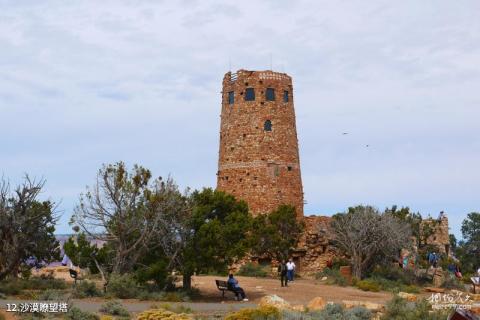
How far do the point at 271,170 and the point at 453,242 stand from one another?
91.6 feet

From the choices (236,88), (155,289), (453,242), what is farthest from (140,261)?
(453,242)

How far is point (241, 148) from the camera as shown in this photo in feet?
141

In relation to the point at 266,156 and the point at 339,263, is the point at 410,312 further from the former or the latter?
the point at 266,156

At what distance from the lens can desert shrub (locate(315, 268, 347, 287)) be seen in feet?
115

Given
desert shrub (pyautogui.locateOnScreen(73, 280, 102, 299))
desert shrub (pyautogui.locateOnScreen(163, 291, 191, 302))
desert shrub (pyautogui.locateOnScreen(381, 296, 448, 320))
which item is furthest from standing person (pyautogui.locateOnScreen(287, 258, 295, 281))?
desert shrub (pyautogui.locateOnScreen(381, 296, 448, 320))

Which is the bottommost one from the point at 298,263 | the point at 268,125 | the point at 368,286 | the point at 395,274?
the point at 368,286

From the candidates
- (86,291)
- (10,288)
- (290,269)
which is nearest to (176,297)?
(86,291)

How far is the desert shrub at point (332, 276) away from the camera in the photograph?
115ft

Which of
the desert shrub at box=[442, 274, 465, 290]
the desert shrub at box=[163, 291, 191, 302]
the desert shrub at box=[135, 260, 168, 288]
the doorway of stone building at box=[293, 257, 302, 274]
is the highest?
the doorway of stone building at box=[293, 257, 302, 274]

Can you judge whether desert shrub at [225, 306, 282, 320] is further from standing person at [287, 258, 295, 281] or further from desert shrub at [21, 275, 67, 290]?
standing person at [287, 258, 295, 281]

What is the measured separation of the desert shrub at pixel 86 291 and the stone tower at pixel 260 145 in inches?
703

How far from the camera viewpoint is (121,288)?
82.1ft

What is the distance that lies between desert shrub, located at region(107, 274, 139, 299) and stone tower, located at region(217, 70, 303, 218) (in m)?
17.6

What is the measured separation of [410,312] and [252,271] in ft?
72.7
